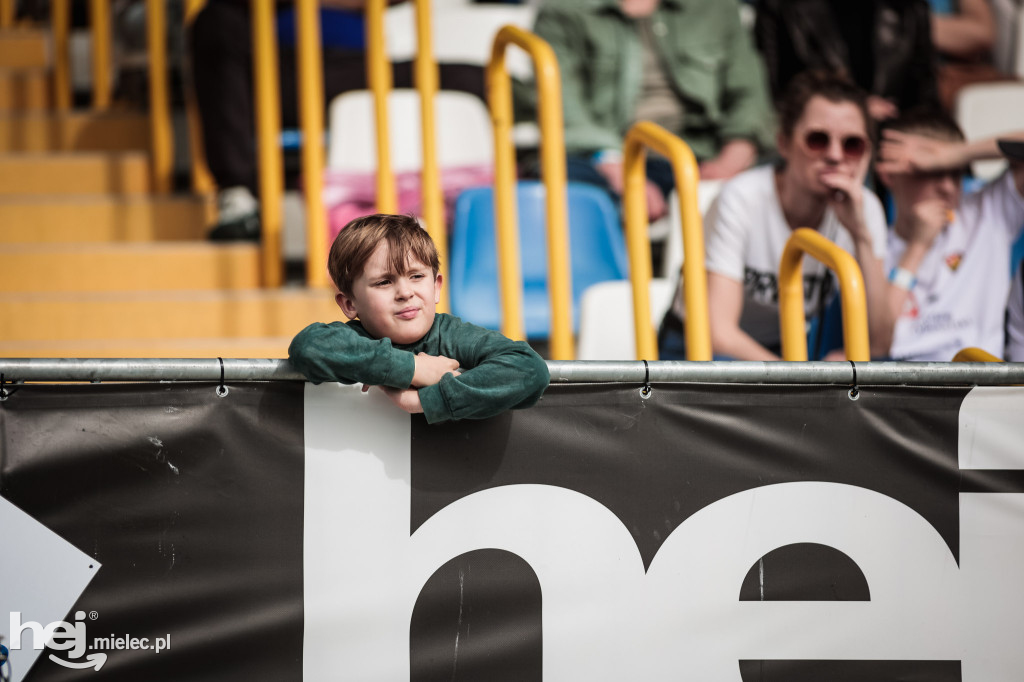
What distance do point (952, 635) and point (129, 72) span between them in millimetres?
4345

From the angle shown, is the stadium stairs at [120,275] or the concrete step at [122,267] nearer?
the stadium stairs at [120,275]

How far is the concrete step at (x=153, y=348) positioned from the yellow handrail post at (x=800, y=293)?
156 cm

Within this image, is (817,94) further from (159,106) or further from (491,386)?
(159,106)

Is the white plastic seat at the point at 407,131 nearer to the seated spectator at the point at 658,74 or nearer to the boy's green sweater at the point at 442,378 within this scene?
the seated spectator at the point at 658,74

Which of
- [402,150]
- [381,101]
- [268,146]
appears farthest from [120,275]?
[402,150]

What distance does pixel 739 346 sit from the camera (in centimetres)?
334

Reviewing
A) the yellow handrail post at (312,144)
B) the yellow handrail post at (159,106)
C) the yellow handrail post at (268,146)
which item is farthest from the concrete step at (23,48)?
the yellow handrail post at (312,144)

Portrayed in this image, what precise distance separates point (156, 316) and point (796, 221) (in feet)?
6.88

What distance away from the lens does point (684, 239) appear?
302 centimetres

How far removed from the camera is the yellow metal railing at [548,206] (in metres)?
3.36

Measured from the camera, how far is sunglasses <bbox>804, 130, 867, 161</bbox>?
3396mm

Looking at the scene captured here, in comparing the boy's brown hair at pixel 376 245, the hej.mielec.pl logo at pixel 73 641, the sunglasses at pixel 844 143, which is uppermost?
the sunglasses at pixel 844 143

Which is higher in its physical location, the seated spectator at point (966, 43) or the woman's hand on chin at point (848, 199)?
the seated spectator at point (966, 43)

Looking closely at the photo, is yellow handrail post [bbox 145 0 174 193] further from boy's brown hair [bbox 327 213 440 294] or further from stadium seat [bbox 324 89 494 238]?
boy's brown hair [bbox 327 213 440 294]
